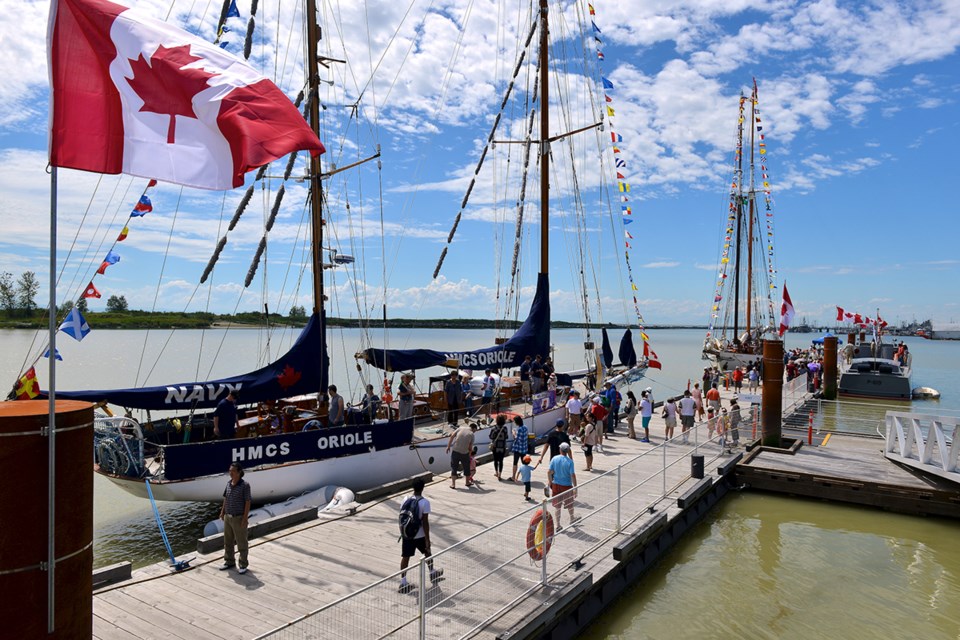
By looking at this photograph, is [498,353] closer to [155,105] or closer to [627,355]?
[627,355]

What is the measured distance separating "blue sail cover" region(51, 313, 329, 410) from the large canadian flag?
701cm

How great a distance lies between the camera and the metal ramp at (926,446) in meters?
13.5

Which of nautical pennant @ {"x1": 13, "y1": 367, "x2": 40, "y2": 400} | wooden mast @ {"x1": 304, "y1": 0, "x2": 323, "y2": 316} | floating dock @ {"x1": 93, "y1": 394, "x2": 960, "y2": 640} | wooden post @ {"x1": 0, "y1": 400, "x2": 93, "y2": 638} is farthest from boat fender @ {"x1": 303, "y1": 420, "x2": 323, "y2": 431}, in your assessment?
wooden post @ {"x1": 0, "y1": 400, "x2": 93, "y2": 638}

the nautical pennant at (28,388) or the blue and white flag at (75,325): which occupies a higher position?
the blue and white flag at (75,325)

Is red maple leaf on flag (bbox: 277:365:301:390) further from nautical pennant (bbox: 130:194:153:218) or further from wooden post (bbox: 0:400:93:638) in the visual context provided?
wooden post (bbox: 0:400:93:638)

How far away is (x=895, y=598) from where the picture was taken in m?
10.4

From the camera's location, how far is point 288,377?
1423cm

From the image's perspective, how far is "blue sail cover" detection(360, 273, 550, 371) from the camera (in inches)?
659

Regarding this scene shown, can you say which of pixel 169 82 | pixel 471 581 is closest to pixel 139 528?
pixel 471 581

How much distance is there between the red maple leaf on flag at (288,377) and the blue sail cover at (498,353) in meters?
2.49

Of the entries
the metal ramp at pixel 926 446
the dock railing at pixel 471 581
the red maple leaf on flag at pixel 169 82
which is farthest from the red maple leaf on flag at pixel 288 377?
the metal ramp at pixel 926 446

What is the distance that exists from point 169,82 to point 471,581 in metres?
6.95

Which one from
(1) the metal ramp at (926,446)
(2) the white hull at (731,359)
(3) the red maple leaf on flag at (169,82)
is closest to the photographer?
(3) the red maple leaf on flag at (169,82)

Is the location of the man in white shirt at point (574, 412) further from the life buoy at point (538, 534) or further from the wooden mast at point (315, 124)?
the life buoy at point (538, 534)
